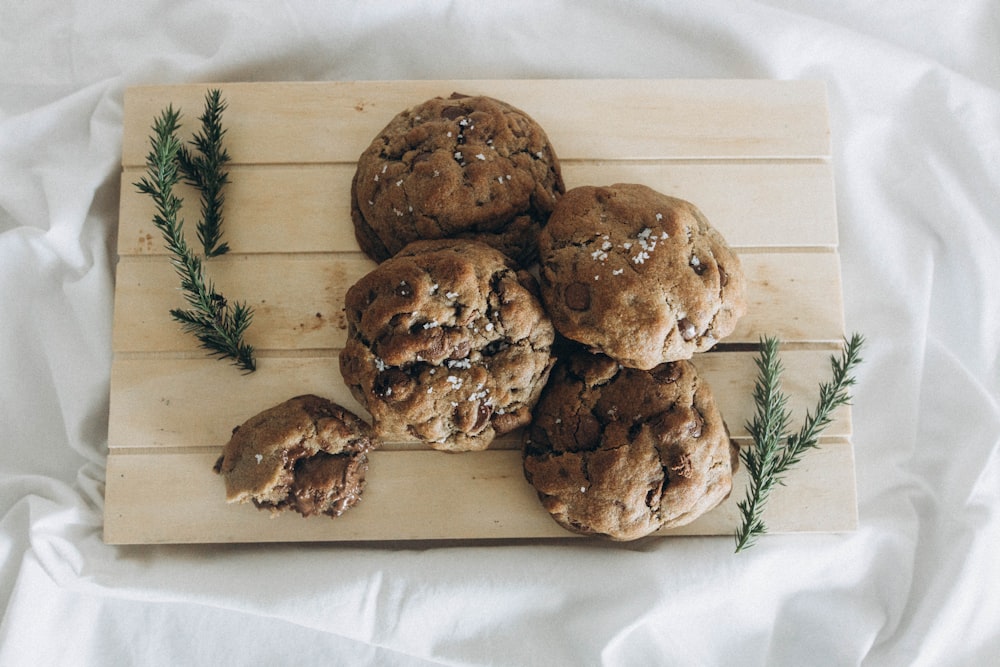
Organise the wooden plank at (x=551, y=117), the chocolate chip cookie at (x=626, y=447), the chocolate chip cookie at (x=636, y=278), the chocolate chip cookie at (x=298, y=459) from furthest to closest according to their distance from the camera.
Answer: the wooden plank at (x=551, y=117) → the chocolate chip cookie at (x=298, y=459) → the chocolate chip cookie at (x=626, y=447) → the chocolate chip cookie at (x=636, y=278)

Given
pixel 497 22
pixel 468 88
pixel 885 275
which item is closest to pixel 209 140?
pixel 468 88

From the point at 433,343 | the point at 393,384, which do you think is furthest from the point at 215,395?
the point at 433,343

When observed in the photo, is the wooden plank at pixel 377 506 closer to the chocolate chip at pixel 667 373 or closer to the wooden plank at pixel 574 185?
the chocolate chip at pixel 667 373

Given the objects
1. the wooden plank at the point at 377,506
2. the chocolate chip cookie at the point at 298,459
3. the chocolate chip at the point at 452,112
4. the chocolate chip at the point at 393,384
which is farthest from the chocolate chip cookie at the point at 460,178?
the wooden plank at the point at 377,506

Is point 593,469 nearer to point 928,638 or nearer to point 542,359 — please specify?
point 542,359

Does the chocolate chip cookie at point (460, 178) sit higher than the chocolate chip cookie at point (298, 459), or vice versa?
the chocolate chip cookie at point (460, 178)

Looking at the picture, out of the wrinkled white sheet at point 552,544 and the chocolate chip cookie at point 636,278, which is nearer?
the chocolate chip cookie at point 636,278

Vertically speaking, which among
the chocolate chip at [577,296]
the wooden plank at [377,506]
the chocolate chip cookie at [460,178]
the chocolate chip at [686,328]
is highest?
the chocolate chip cookie at [460,178]

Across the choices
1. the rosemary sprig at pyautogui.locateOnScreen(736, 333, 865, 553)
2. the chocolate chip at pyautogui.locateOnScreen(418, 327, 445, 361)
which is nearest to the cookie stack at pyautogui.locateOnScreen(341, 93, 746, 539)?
the chocolate chip at pyautogui.locateOnScreen(418, 327, 445, 361)

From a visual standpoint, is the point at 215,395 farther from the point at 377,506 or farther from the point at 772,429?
the point at 772,429
